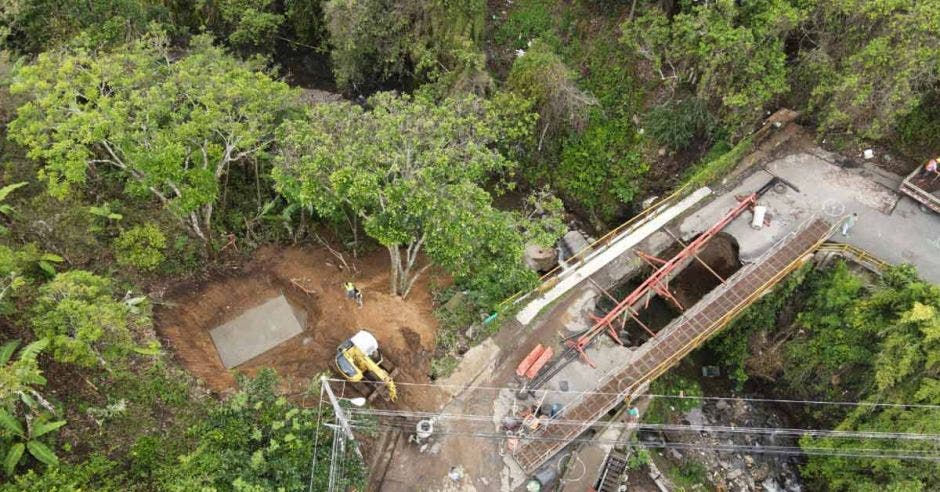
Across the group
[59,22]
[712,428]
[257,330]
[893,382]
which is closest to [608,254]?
[712,428]

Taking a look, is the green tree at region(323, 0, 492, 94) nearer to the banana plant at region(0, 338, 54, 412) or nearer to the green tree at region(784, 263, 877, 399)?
the green tree at region(784, 263, 877, 399)

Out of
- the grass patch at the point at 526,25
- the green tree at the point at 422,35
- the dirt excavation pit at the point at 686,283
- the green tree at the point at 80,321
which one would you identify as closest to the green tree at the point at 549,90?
the green tree at the point at 422,35

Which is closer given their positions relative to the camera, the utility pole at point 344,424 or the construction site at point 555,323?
the utility pole at point 344,424

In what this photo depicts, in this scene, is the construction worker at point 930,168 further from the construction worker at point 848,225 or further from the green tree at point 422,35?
the green tree at point 422,35

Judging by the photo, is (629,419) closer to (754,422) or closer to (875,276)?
(754,422)

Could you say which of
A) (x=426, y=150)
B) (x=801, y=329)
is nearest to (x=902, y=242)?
(x=801, y=329)
